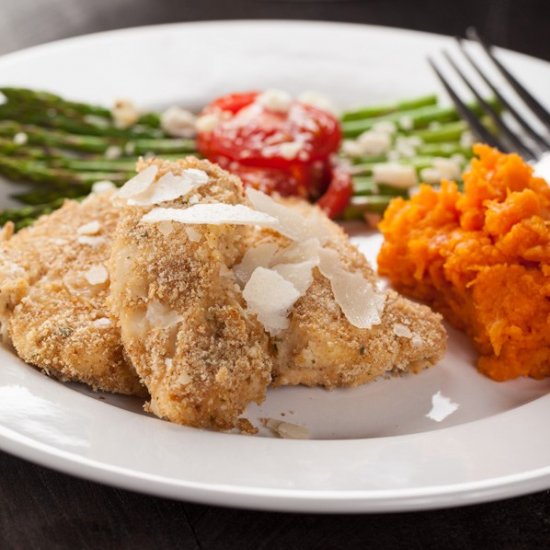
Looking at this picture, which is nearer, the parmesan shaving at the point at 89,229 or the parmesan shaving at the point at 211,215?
the parmesan shaving at the point at 211,215

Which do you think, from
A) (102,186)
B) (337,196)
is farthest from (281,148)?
(102,186)

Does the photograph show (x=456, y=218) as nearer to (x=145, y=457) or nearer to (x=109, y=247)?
(x=109, y=247)

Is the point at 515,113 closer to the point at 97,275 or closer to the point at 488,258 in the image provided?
the point at 488,258

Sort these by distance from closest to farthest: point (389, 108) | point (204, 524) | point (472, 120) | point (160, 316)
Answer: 1. point (204, 524)
2. point (160, 316)
3. point (472, 120)
4. point (389, 108)

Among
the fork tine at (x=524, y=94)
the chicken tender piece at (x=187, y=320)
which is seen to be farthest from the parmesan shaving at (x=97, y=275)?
the fork tine at (x=524, y=94)

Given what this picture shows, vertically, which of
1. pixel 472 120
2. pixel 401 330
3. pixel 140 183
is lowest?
pixel 401 330

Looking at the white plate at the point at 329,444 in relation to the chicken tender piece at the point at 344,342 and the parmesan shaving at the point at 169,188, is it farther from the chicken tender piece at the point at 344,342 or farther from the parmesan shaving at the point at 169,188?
the parmesan shaving at the point at 169,188
